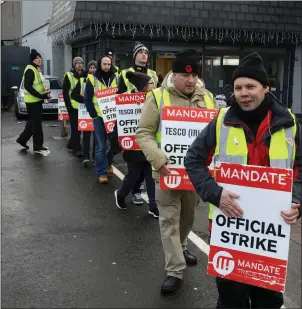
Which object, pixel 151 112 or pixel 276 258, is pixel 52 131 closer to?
pixel 151 112

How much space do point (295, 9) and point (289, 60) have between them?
2.34 m

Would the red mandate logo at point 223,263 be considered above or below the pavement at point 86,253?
above

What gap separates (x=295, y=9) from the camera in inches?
629

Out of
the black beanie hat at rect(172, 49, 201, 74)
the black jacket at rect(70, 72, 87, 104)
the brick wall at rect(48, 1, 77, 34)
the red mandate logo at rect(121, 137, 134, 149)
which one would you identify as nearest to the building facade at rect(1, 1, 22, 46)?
the brick wall at rect(48, 1, 77, 34)

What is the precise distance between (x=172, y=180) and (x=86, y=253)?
4.63 feet

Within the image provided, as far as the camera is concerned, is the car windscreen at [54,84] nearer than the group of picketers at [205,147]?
No

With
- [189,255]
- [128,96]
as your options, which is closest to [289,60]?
[128,96]

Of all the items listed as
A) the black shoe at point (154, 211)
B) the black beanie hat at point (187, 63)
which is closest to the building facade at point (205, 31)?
the black shoe at point (154, 211)

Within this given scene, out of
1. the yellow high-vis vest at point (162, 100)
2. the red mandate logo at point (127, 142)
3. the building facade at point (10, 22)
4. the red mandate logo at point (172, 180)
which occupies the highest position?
the building facade at point (10, 22)

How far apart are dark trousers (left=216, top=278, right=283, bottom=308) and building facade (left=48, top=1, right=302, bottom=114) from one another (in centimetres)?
1241

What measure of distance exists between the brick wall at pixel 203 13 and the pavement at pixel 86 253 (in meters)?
8.19

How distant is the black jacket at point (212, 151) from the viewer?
285 cm

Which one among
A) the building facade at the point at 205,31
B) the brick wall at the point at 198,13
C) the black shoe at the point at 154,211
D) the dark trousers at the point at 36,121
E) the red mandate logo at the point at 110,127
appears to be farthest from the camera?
the building facade at the point at 205,31

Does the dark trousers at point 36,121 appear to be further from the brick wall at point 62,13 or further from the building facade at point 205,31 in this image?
the brick wall at point 62,13
